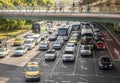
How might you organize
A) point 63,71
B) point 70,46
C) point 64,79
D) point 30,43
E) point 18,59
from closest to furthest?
point 64,79 < point 63,71 < point 18,59 < point 70,46 < point 30,43

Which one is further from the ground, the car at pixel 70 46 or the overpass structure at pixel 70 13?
the overpass structure at pixel 70 13

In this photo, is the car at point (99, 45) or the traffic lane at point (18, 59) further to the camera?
the car at point (99, 45)

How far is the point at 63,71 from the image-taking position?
149 feet

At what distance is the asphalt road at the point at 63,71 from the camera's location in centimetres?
4128

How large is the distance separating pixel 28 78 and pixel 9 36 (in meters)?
40.3

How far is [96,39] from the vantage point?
217ft

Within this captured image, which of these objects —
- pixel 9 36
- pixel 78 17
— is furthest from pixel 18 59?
pixel 9 36

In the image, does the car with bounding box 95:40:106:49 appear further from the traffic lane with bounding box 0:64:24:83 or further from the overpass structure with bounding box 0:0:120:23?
the traffic lane with bounding box 0:64:24:83

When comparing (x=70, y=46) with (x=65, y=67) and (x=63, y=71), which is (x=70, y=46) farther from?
(x=63, y=71)

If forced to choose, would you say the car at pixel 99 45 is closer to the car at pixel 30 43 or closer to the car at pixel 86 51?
the car at pixel 86 51

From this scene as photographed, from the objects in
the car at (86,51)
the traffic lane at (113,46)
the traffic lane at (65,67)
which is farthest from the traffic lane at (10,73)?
the traffic lane at (113,46)

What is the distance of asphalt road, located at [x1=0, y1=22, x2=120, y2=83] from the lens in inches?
1625

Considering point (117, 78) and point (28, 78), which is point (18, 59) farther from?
point (117, 78)

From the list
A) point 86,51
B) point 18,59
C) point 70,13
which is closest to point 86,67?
point 86,51
